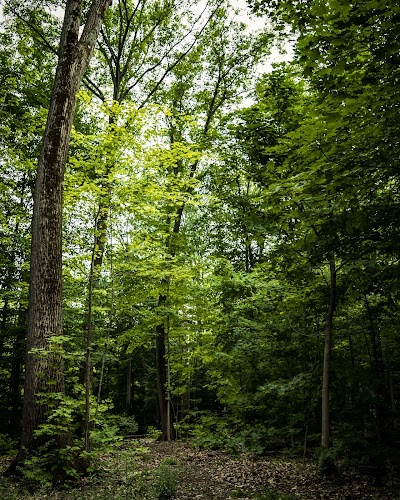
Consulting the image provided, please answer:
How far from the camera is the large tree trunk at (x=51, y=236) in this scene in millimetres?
5691

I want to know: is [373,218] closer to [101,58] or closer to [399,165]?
[399,165]

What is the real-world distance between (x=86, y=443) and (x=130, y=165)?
16.3 feet

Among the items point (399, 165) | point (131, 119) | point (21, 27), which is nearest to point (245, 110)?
point (131, 119)

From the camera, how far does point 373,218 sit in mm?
3920

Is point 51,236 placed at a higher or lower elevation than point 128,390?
higher

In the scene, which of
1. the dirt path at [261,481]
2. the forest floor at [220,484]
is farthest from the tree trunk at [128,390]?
the forest floor at [220,484]

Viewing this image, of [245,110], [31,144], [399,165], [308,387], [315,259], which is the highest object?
[31,144]

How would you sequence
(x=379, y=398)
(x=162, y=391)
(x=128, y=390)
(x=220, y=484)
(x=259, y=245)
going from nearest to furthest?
1. (x=259, y=245)
2. (x=379, y=398)
3. (x=220, y=484)
4. (x=162, y=391)
5. (x=128, y=390)

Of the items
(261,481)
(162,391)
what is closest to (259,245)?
(261,481)

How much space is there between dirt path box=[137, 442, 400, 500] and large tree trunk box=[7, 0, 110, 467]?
2.61 meters

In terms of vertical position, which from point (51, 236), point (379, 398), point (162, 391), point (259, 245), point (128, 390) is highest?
point (51, 236)

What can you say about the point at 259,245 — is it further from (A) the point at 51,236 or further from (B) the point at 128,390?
(B) the point at 128,390

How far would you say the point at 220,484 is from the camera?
20.4 ft

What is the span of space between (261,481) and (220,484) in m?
0.70
